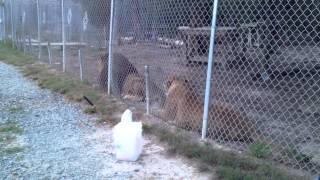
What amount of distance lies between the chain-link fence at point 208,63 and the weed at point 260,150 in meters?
0.02

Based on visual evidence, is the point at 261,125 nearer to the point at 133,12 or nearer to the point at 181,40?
the point at 181,40

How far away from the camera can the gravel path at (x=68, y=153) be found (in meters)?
3.95

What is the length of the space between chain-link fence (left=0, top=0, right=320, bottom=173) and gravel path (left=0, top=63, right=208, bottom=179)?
2.72ft

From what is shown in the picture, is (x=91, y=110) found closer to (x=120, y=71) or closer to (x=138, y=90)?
(x=138, y=90)

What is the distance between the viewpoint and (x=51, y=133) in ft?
17.1

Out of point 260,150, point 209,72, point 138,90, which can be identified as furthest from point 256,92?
point 260,150

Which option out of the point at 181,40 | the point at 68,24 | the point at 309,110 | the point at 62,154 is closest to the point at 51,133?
the point at 62,154

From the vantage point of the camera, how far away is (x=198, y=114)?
199 inches

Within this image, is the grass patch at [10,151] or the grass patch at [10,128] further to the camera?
the grass patch at [10,128]

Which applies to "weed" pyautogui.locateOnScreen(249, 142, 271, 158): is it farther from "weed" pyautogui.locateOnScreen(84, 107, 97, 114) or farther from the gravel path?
"weed" pyautogui.locateOnScreen(84, 107, 97, 114)

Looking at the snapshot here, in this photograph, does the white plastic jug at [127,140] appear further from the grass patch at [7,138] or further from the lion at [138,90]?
the lion at [138,90]

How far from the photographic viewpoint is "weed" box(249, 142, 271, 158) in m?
4.16

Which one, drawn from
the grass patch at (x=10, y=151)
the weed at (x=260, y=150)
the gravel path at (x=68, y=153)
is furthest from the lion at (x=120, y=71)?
the weed at (x=260, y=150)

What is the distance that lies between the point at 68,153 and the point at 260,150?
1.99 metres
